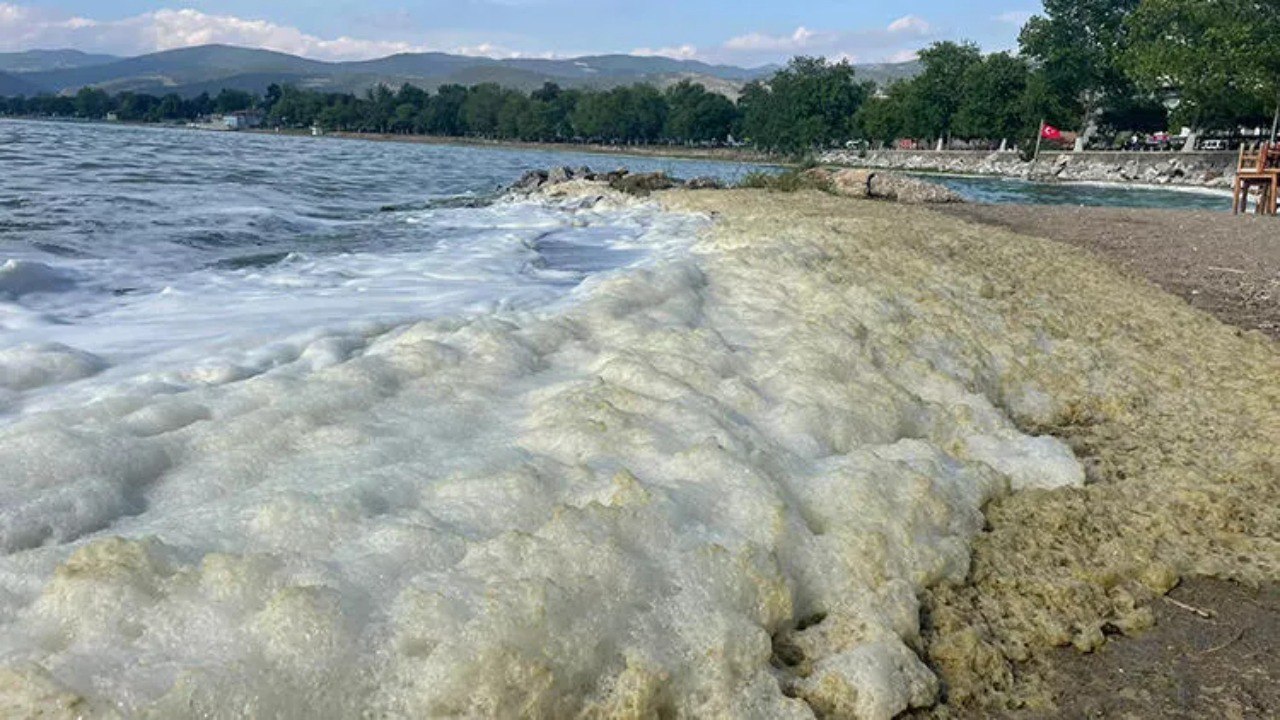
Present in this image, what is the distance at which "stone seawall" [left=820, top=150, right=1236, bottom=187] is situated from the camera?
51906mm

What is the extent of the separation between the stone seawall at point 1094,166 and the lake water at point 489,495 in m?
53.8

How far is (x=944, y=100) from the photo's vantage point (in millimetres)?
92750

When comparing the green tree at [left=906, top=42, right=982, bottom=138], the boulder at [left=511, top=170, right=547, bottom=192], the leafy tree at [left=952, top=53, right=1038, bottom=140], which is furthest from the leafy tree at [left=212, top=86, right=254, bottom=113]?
the boulder at [left=511, top=170, right=547, bottom=192]

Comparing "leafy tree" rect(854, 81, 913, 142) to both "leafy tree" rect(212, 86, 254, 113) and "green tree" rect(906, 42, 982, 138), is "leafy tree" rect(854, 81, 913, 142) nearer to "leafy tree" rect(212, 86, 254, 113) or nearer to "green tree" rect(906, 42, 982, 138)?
"green tree" rect(906, 42, 982, 138)

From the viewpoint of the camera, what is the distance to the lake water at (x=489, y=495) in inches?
79.3

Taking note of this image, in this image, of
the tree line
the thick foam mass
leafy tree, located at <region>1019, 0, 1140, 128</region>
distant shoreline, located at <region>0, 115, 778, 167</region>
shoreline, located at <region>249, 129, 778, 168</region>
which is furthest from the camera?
distant shoreline, located at <region>0, 115, 778, 167</region>

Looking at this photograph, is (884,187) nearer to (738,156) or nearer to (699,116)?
(738,156)

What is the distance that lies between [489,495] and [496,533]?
21 centimetres

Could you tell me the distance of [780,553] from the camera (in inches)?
109

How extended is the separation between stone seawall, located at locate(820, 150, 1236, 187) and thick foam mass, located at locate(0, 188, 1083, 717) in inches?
2149

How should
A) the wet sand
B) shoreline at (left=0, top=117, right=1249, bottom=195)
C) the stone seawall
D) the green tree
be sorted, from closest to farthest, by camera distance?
1. the wet sand
2. shoreline at (left=0, top=117, right=1249, bottom=195)
3. the stone seawall
4. the green tree

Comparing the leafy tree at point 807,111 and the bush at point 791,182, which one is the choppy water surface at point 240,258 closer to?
the bush at point 791,182

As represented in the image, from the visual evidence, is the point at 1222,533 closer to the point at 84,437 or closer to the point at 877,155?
the point at 84,437

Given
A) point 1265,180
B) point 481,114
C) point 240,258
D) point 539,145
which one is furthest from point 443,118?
point 240,258
